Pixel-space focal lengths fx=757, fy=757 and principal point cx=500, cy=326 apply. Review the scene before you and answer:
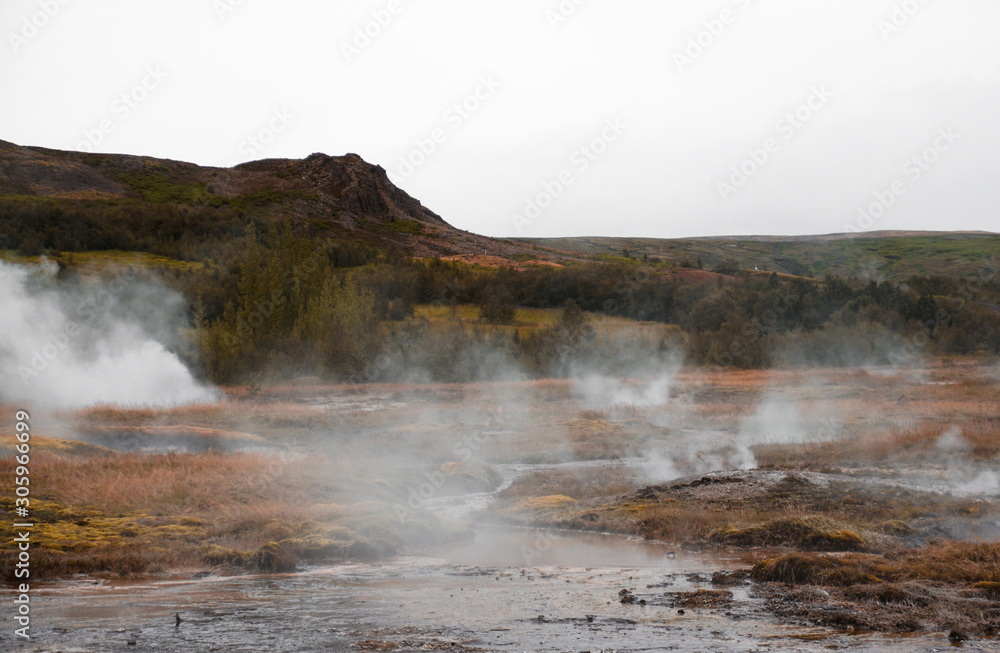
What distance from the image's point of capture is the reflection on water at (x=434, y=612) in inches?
337

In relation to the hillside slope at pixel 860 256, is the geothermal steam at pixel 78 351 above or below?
below

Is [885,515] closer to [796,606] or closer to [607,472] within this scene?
[796,606]

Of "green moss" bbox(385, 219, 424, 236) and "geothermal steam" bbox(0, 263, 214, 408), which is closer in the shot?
"geothermal steam" bbox(0, 263, 214, 408)

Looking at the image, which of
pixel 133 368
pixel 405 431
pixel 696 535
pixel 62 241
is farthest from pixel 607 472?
pixel 62 241

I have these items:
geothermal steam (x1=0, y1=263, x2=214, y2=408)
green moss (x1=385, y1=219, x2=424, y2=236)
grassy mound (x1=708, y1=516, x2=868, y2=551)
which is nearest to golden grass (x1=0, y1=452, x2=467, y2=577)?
grassy mound (x1=708, y1=516, x2=868, y2=551)

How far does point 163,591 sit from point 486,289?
6699 cm

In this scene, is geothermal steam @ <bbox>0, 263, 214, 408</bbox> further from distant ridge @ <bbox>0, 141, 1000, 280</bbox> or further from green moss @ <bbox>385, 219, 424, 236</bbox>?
green moss @ <bbox>385, 219, 424, 236</bbox>

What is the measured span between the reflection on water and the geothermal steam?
2731cm

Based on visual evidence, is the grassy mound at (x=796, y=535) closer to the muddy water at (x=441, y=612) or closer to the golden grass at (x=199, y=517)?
the muddy water at (x=441, y=612)

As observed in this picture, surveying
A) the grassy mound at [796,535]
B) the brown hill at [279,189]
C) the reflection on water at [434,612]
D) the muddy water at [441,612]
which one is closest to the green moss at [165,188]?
the brown hill at [279,189]

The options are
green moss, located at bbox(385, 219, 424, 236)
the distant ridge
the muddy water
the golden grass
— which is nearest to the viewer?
the muddy water

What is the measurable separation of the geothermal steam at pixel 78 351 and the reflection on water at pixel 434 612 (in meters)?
27.3

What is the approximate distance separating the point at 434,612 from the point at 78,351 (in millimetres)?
38624

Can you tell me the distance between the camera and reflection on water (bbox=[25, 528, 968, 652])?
28.1 feet
